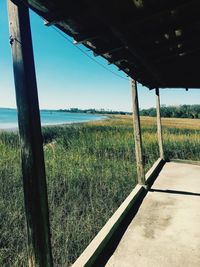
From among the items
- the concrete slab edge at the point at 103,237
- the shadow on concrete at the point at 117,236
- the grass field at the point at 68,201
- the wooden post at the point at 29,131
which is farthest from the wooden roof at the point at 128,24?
the grass field at the point at 68,201

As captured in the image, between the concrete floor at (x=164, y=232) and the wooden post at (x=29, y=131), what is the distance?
1.35 m

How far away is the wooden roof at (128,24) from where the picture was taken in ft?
6.84

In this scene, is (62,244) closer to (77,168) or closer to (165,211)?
(165,211)

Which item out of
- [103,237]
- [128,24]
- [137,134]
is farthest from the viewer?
[137,134]

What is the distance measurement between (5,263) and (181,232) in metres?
2.24

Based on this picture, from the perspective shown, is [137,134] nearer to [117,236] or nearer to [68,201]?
[68,201]

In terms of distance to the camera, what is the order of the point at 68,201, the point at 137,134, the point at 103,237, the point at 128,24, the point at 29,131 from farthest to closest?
the point at 137,134 < the point at 68,201 < the point at 103,237 < the point at 128,24 < the point at 29,131

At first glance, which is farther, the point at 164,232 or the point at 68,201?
the point at 68,201

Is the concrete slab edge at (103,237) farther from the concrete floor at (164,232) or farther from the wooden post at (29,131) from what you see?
the wooden post at (29,131)

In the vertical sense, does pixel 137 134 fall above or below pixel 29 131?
below

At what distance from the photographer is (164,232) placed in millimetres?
3391

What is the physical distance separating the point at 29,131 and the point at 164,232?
2.55m

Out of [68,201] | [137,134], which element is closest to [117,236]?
[68,201]

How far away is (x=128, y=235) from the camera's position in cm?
334
